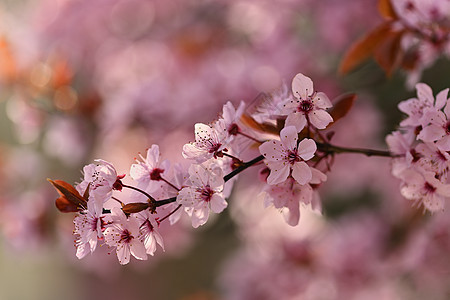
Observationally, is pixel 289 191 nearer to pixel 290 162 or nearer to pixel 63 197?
pixel 290 162

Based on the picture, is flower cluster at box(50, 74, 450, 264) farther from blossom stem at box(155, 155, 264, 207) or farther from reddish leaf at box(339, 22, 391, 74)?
reddish leaf at box(339, 22, 391, 74)

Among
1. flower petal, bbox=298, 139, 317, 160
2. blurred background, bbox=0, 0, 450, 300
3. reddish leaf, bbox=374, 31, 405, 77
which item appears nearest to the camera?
flower petal, bbox=298, 139, 317, 160

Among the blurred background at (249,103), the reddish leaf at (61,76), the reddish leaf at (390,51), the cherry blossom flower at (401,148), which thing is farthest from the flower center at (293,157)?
the reddish leaf at (61,76)

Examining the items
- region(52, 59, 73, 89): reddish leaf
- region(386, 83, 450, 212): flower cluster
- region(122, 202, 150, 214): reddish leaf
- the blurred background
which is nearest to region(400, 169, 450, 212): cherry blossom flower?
region(386, 83, 450, 212): flower cluster

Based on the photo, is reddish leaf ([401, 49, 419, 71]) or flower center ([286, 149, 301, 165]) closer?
flower center ([286, 149, 301, 165])

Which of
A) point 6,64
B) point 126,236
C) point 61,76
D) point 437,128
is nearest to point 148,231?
point 126,236

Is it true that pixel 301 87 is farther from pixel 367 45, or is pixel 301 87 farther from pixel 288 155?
pixel 367 45
